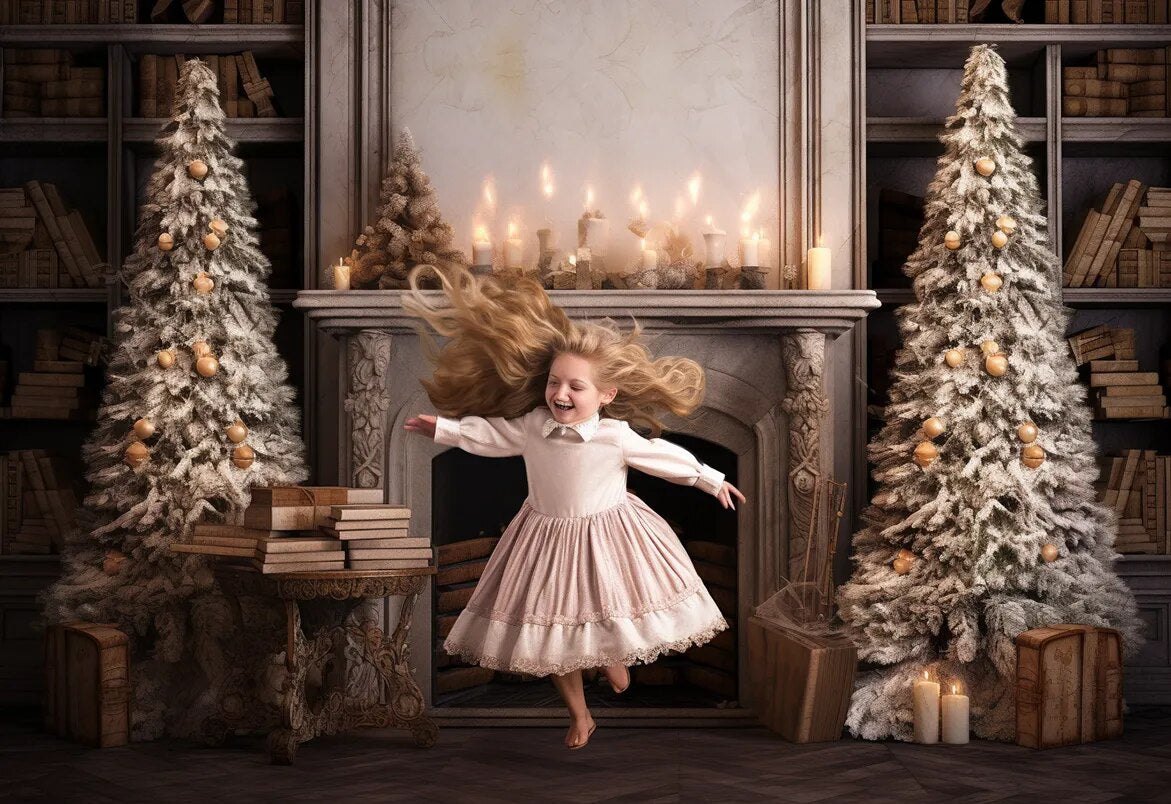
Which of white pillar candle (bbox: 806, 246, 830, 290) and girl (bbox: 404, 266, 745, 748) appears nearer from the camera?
girl (bbox: 404, 266, 745, 748)

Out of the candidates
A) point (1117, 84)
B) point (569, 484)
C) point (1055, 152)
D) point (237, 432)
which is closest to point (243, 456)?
point (237, 432)

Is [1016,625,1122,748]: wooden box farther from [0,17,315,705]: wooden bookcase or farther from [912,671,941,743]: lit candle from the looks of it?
[0,17,315,705]: wooden bookcase

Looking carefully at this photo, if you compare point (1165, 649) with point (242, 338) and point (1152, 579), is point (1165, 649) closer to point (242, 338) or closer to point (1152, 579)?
point (1152, 579)

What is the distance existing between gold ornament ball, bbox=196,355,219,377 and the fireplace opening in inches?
38.3

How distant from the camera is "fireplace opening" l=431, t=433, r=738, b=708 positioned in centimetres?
520

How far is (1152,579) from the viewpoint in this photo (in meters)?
5.37

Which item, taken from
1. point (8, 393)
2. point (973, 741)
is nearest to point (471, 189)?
point (8, 393)

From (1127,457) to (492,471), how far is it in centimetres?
276

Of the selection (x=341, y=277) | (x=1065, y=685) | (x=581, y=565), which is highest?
(x=341, y=277)

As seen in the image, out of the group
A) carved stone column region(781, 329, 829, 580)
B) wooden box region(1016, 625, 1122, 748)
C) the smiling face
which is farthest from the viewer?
carved stone column region(781, 329, 829, 580)

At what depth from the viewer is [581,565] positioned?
12.2 feet

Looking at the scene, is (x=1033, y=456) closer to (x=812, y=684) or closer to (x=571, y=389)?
(x=812, y=684)

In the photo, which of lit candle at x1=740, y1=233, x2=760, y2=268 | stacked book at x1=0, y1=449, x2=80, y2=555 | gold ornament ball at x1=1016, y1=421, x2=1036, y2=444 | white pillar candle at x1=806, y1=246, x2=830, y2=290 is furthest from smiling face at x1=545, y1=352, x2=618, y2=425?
stacked book at x1=0, y1=449, x2=80, y2=555

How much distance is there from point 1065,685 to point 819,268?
1.81 metres
